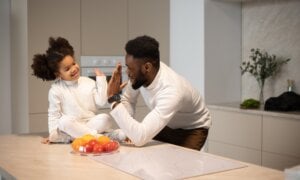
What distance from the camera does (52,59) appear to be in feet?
6.52

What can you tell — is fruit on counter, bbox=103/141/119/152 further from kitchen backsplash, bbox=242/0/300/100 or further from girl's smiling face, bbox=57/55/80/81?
kitchen backsplash, bbox=242/0/300/100

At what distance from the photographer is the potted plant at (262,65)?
3.44 metres

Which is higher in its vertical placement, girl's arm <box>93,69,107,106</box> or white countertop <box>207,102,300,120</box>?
girl's arm <box>93,69,107,106</box>

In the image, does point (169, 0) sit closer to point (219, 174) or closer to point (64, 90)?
point (64, 90)

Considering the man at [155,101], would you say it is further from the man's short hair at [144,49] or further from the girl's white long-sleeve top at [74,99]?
the girl's white long-sleeve top at [74,99]

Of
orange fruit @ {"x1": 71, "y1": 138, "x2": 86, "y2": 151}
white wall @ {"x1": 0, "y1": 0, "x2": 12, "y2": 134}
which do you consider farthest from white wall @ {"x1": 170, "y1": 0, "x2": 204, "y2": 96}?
orange fruit @ {"x1": 71, "y1": 138, "x2": 86, "y2": 151}

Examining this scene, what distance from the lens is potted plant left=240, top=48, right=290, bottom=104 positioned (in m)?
3.44

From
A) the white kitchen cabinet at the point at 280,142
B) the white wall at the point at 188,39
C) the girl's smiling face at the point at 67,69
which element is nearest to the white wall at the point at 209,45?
the white wall at the point at 188,39

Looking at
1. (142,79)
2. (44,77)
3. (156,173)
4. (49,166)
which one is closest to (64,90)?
(44,77)

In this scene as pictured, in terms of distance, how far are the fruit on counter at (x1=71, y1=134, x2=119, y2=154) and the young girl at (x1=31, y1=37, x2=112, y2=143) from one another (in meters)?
0.17

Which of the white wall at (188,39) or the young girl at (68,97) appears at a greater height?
the white wall at (188,39)

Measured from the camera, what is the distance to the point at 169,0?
3887 millimetres

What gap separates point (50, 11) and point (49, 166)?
1.91 m

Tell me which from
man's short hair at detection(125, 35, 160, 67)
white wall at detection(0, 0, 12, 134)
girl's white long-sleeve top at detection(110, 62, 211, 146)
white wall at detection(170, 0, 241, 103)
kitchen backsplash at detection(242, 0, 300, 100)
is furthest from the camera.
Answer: white wall at detection(170, 0, 241, 103)
